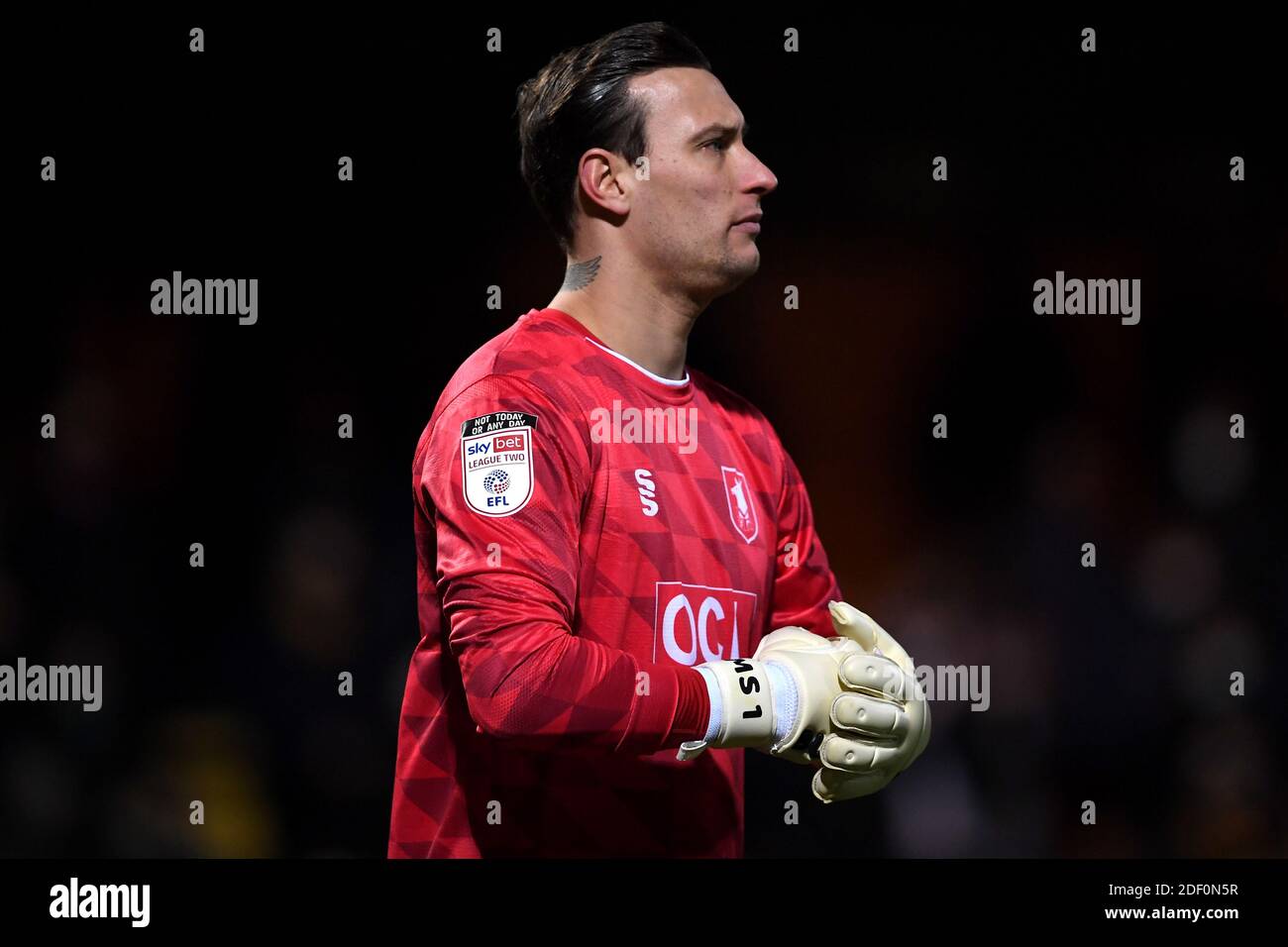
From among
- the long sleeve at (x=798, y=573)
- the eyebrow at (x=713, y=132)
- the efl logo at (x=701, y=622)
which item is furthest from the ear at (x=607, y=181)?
the efl logo at (x=701, y=622)

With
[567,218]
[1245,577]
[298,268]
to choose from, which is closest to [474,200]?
[298,268]

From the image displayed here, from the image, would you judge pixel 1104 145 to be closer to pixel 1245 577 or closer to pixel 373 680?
pixel 1245 577

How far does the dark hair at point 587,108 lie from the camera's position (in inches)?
107

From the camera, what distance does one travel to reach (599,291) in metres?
2.71

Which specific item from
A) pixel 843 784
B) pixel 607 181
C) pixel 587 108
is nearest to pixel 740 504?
pixel 843 784

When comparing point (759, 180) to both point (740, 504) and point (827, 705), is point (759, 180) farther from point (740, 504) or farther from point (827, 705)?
point (827, 705)

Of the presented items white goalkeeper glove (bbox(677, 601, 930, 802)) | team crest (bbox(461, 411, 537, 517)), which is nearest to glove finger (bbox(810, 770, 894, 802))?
white goalkeeper glove (bbox(677, 601, 930, 802))

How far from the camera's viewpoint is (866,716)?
7.84 feet

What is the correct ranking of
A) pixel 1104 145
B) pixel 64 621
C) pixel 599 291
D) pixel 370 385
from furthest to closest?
pixel 1104 145 → pixel 370 385 → pixel 64 621 → pixel 599 291

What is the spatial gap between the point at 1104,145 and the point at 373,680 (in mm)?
3197

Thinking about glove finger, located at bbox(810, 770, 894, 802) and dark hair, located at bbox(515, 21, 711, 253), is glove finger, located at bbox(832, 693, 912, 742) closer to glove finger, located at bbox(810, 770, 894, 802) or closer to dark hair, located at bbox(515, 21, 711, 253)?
glove finger, located at bbox(810, 770, 894, 802)

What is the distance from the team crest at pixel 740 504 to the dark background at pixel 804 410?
2.25 meters

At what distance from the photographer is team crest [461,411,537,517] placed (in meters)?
2.25
